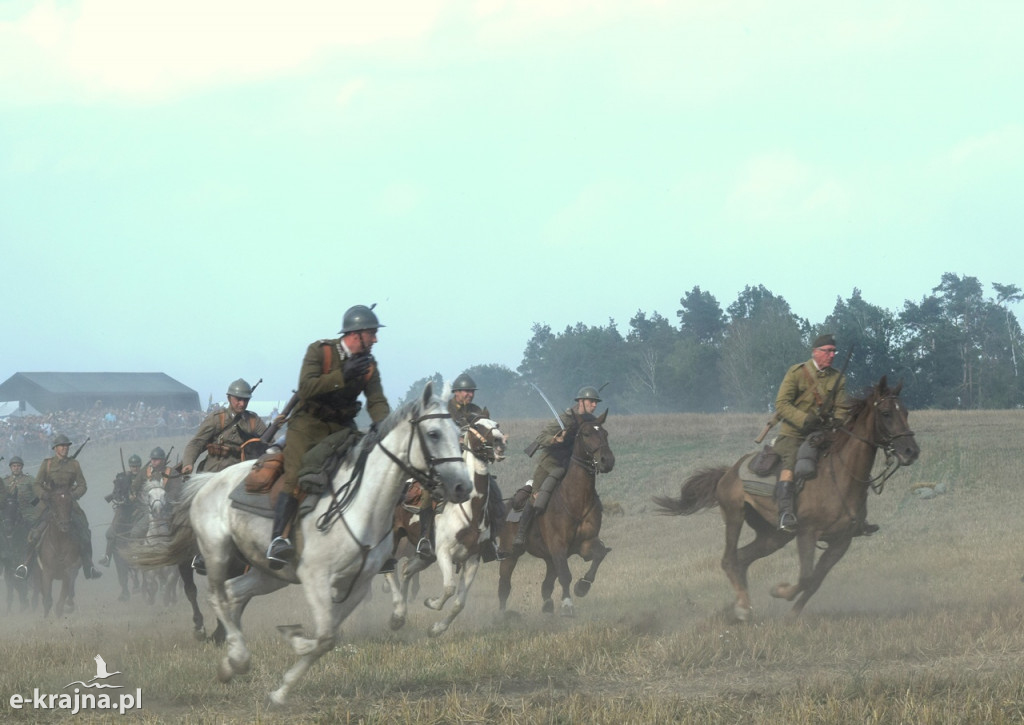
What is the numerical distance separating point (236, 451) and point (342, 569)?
508 centimetres

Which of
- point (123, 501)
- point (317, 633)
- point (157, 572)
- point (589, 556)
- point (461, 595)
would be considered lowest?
point (157, 572)

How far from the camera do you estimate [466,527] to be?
45.8ft

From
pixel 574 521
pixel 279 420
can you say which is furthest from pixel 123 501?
pixel 279 420

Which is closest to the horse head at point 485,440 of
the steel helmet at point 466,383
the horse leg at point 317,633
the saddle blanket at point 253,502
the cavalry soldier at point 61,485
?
the steel helmet at point 466,383

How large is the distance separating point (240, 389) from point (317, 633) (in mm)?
6161

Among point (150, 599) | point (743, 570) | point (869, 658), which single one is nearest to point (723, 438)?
point (150, 599)

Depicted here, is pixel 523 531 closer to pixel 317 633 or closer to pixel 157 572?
pixel 317 633

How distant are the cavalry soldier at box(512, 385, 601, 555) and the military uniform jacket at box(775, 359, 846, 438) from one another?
2.79m

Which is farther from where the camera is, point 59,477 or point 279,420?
point 59,477

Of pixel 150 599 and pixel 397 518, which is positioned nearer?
pixel 397 518

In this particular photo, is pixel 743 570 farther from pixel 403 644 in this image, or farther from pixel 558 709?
pixel 558 709

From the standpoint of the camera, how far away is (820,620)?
1219 cm

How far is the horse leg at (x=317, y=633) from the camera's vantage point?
28.4 feet

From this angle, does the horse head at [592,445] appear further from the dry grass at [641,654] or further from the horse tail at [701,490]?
the dry grass at [641,654]
